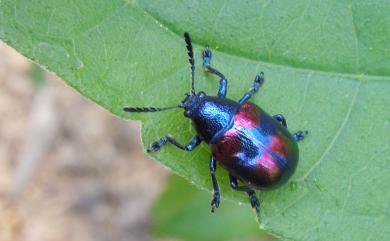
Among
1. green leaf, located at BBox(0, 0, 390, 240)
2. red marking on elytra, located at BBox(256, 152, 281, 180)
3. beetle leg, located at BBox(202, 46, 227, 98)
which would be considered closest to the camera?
green leaf, located at BBox(0, 0, 390, 240)

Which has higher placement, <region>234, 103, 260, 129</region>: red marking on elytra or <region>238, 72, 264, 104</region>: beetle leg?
<region>238, 72, 264, 104</region>: beetle leg

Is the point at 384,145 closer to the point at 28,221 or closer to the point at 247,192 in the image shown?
the point at 247,192

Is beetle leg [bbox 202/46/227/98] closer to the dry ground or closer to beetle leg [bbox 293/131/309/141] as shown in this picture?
beetle leg [bbox 293/131/309/141]

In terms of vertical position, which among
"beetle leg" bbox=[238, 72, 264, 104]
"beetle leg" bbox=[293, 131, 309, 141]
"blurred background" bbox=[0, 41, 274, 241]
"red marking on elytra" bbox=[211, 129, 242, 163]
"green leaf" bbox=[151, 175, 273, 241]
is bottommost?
"blurred background" bbox=[0, 41, 274, 241]

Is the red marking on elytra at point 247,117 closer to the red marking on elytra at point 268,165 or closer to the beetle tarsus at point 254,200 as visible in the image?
the red marking on elytra at point 268,165

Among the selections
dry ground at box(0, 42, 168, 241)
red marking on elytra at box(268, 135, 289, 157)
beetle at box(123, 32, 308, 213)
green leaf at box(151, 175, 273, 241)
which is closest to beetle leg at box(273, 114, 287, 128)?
beetle at box(123, 32, 308, 213)

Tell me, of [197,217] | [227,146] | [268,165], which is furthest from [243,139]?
[197,217]

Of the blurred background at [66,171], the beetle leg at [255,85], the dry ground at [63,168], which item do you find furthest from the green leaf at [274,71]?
the dry ground at [63,168]

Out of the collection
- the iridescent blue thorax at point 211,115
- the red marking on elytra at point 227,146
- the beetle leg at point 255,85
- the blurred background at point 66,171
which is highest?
the beetle leg at point 255,85
